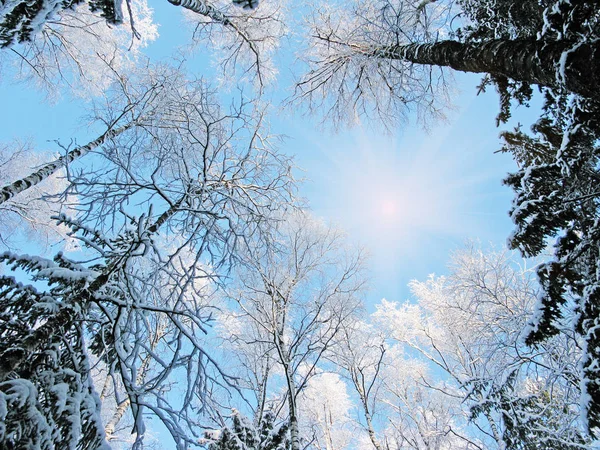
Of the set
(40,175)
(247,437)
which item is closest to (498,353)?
(247,437)

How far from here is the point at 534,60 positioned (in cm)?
216

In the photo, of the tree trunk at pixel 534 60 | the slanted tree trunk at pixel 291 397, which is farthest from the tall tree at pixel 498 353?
the slanted tree trunk at pixel 291 397

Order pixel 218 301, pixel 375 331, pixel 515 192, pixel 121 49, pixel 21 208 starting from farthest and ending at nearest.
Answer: pixel 375 331, pixel 21 208, pixel 121 49, pixel 218 301, pixel 515 192

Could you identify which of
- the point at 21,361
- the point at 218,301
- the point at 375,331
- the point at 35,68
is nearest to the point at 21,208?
the point at 35,68

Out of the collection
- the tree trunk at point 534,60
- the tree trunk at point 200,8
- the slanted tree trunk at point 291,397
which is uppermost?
the tree trunk at point 200,8

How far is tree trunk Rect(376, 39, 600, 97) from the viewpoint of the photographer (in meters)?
1.80

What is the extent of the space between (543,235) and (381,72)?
13.7ft

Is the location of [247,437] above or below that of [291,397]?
below

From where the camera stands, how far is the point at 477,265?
716cm

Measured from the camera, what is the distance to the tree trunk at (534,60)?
5.92 ft

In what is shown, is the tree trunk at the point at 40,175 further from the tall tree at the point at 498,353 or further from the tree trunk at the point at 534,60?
the tall tree at the point at 498,353

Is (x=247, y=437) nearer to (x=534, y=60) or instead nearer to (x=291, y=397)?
(x=291, y=397)

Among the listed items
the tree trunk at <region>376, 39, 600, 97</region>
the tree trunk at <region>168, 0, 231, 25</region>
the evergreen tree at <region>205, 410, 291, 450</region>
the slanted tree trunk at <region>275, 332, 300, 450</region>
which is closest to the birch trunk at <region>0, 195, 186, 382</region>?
the evergreen tree at <region>205, 410, 291, 450</region>

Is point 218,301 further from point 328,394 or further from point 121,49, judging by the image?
point 328,394
